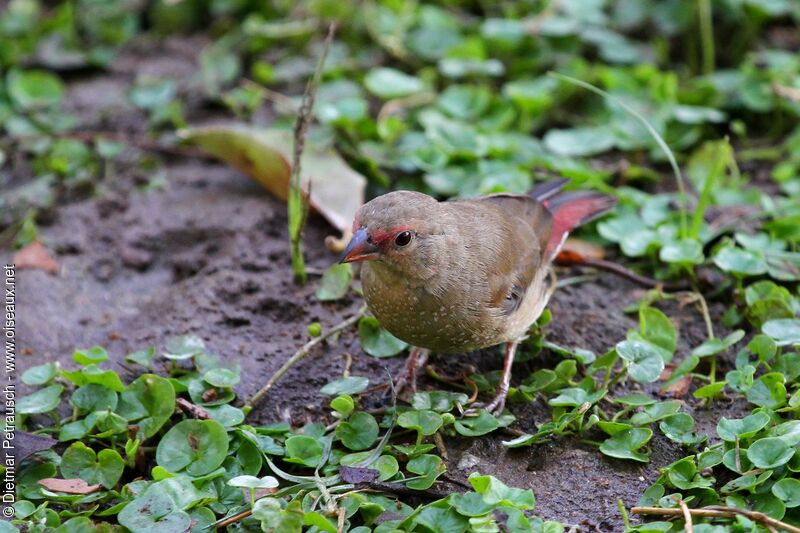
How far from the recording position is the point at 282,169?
4984mm

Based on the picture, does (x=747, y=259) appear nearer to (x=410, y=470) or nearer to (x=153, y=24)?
(x=410, y=470)

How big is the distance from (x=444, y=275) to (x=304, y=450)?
0.87 m

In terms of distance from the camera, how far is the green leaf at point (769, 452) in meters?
3.27

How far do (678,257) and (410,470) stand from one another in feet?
5.98

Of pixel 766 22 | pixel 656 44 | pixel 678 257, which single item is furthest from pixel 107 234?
pixel 766 22

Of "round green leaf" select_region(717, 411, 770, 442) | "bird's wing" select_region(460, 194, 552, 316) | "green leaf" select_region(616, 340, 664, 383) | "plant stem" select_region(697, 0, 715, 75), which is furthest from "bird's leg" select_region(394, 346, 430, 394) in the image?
"plant stem" select_region(697, 0, 715, 75)

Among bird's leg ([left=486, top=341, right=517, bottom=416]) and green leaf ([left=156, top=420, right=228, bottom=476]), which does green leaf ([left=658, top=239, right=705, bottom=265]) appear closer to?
bird's leg ([left=486, top=341, right=517, bottom=416])

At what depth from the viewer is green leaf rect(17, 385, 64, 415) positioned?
3.69 metres

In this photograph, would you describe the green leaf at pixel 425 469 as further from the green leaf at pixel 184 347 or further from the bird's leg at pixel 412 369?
the green leaf at pixel 184 347

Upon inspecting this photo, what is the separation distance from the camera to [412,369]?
4.01 meters

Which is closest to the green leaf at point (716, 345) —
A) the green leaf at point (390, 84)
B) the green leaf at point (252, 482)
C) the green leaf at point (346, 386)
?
the green leaf at point (346, 386)

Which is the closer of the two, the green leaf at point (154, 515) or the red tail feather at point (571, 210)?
the green leaf at point (154, 515)

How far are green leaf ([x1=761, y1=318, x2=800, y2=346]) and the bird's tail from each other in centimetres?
100

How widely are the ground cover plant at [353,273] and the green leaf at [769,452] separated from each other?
0.01m
